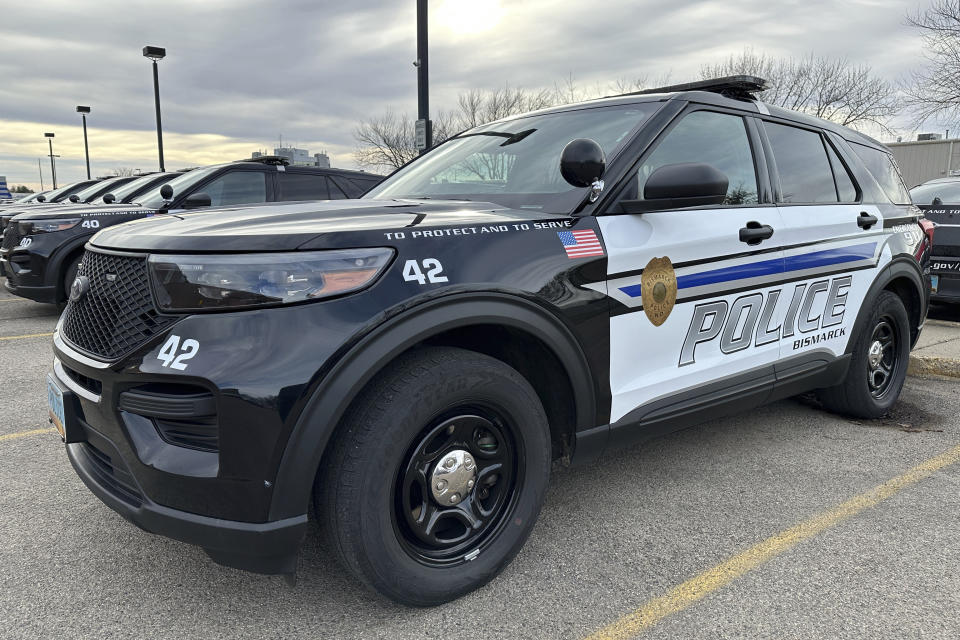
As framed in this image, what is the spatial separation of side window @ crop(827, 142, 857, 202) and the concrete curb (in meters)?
2.13

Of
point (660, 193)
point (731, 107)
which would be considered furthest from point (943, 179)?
point (660, 193)

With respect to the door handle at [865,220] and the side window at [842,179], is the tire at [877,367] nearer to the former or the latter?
the door handle at [865,220]

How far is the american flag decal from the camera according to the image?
2.33m

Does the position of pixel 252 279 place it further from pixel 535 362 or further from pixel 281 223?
pixel 535 362

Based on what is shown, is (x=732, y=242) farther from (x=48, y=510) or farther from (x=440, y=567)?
(x=48, y=510)

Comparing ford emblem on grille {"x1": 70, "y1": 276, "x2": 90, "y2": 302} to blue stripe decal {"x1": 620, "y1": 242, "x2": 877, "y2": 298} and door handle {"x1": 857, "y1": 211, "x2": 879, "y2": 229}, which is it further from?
door handle {"x1": 857, "y1": 211, "x2": 879, "y2": 229}

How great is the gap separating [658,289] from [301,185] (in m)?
6.48

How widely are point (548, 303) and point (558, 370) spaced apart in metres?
0.27

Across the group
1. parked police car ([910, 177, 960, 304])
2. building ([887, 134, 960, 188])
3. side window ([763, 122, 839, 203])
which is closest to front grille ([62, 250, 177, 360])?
side window ([763, 122, 839, 203])

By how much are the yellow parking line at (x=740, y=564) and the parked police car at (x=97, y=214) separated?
550cm

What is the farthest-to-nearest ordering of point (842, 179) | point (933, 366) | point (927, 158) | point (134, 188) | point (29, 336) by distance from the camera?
point (927, 158)
point (134, 188)
point (29, 336)
point (933, 366)
point (842, 179)

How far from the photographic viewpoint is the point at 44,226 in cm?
703

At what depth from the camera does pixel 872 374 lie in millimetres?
4062

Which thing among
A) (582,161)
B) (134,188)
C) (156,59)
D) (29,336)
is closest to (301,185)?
(134,188)
